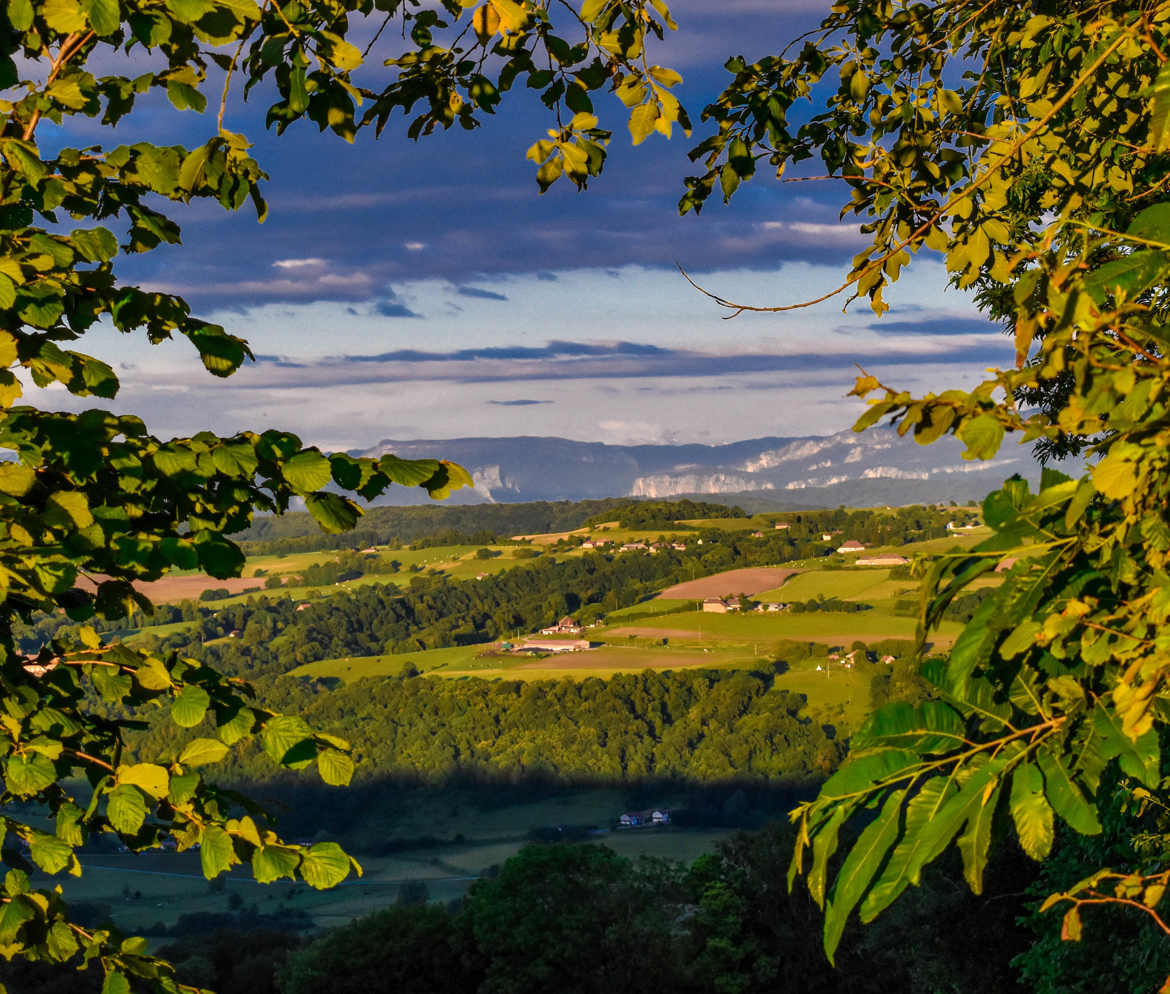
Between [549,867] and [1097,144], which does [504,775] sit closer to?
[549,867]

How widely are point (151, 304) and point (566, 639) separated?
104m

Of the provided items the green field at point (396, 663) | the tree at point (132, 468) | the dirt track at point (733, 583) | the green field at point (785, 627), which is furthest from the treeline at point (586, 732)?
the tree at point (132, 468)

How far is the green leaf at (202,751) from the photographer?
3137 millimetres

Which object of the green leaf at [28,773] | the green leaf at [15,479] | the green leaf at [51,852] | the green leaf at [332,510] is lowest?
the green leaf at [51,852]

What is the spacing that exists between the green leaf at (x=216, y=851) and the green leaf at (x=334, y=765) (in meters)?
0.34

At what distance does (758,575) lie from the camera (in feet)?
365

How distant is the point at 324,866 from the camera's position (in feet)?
10.6

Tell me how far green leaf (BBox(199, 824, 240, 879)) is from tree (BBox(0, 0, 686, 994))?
0.04 feet

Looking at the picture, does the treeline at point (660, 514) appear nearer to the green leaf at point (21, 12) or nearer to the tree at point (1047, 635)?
the green leaf at point (21, 12)

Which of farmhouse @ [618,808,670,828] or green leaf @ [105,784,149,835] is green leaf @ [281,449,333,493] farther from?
farmhouse @ [618,808,670,828]

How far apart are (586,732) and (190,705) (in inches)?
3316

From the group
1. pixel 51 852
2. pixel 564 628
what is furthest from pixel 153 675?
pixel 564 628

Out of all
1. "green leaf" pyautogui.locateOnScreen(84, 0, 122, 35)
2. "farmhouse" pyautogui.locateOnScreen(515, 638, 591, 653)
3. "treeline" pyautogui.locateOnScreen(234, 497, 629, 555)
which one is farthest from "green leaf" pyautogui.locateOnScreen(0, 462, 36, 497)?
"treeline" pyautogui.locateOnScreen(234, 497, 629, 555)

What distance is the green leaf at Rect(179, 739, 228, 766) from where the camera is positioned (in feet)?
10.3
